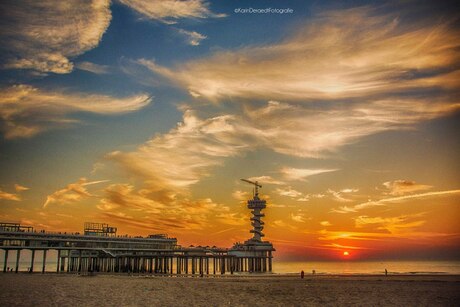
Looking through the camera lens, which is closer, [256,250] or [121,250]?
[121,250]

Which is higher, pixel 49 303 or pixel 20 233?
pixel 20 233

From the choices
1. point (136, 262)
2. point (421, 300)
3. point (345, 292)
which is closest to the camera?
point (421, 300)

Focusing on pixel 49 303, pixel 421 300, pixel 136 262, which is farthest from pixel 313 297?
pixel 136 262

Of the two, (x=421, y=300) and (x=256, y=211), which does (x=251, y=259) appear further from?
(x=421, y=300)

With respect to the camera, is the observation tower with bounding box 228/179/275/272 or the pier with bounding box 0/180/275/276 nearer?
the pier with bounding box 0/180/275/276

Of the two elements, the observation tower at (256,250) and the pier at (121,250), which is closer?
the pier at (121,250)

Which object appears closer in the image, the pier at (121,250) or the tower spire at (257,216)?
the pier at (121,250)

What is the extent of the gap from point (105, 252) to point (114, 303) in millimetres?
62299

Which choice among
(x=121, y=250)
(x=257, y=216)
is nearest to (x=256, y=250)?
(x=257, y=216)

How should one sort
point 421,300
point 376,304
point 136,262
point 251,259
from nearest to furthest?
point 376,304 < point 421,300 < point 136,262 < point 251,259

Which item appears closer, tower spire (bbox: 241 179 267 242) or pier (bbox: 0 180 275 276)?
pier (bbox: 0 180 275 276)

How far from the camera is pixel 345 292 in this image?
4088 centimetres

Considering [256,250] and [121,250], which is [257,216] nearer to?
[256,250]

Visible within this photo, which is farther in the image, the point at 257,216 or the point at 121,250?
the point at 257,216
